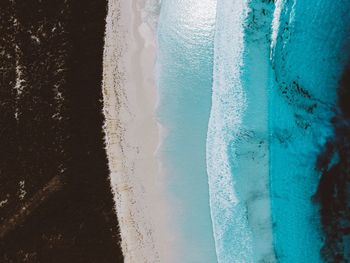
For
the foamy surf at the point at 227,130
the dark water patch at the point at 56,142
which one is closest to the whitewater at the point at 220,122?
the foamy surf at the point at 227,130

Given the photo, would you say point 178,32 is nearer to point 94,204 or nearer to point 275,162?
point 275,162

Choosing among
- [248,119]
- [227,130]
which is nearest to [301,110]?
[248,119]

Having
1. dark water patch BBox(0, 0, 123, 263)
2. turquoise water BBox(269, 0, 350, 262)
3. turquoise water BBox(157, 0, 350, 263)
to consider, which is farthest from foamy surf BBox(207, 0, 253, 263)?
dark water patch BBox(0, 0, 123, 263)

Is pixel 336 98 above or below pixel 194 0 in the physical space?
below

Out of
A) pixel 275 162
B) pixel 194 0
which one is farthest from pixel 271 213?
pixel 194 0

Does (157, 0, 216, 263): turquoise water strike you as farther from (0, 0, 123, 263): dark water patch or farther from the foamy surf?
(0, 0, 123, 263): dark water patch

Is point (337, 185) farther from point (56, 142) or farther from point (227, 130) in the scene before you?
point (56, 142)
